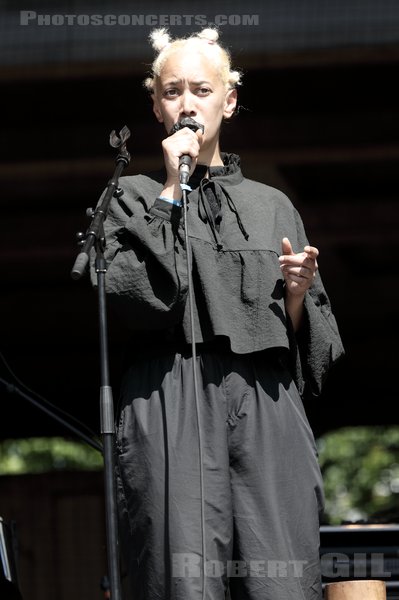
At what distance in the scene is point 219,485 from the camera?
6.94ft

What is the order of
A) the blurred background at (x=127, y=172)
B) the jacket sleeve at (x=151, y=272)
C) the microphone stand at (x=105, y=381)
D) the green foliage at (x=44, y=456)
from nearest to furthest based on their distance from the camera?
the microphone stand at (x=105, y=381) → the jacket sleeve at (x=151, y=272) → the blurred background at (x=127, y=172) → the green foliage at (x=44, y=456)

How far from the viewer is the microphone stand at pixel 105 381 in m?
2.04

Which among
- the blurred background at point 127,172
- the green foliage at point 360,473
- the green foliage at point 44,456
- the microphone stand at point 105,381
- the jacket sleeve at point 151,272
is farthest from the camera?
the green foliage at point 360,473

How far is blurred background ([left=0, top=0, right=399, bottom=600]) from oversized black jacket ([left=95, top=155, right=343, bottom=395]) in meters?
0.37

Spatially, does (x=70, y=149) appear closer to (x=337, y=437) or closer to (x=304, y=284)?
(x=304, y=284)

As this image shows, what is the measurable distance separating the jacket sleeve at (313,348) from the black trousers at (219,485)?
0.44 ft

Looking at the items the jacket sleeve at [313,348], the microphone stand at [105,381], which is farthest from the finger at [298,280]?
the microphone stand at [105,381]

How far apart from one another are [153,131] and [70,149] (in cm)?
41

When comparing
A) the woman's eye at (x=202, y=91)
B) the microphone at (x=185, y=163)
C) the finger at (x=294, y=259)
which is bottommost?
the finger at (x=294, y=259)

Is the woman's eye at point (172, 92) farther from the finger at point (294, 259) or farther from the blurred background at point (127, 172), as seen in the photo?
the finger at point (294, 259)

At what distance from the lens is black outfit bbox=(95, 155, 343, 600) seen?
210 cm

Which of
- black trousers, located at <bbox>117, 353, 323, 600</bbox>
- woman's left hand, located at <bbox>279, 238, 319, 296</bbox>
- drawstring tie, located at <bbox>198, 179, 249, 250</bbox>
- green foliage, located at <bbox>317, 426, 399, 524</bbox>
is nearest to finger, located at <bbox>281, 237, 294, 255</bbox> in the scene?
woman's left hand, located at <bbox>279, 238, 319, 296</bbox>

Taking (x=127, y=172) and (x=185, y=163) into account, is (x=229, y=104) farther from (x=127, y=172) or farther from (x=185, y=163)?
→ (x=127, y=172)

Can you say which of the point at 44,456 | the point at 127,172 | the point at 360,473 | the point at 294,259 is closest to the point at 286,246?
the point at 294,259
